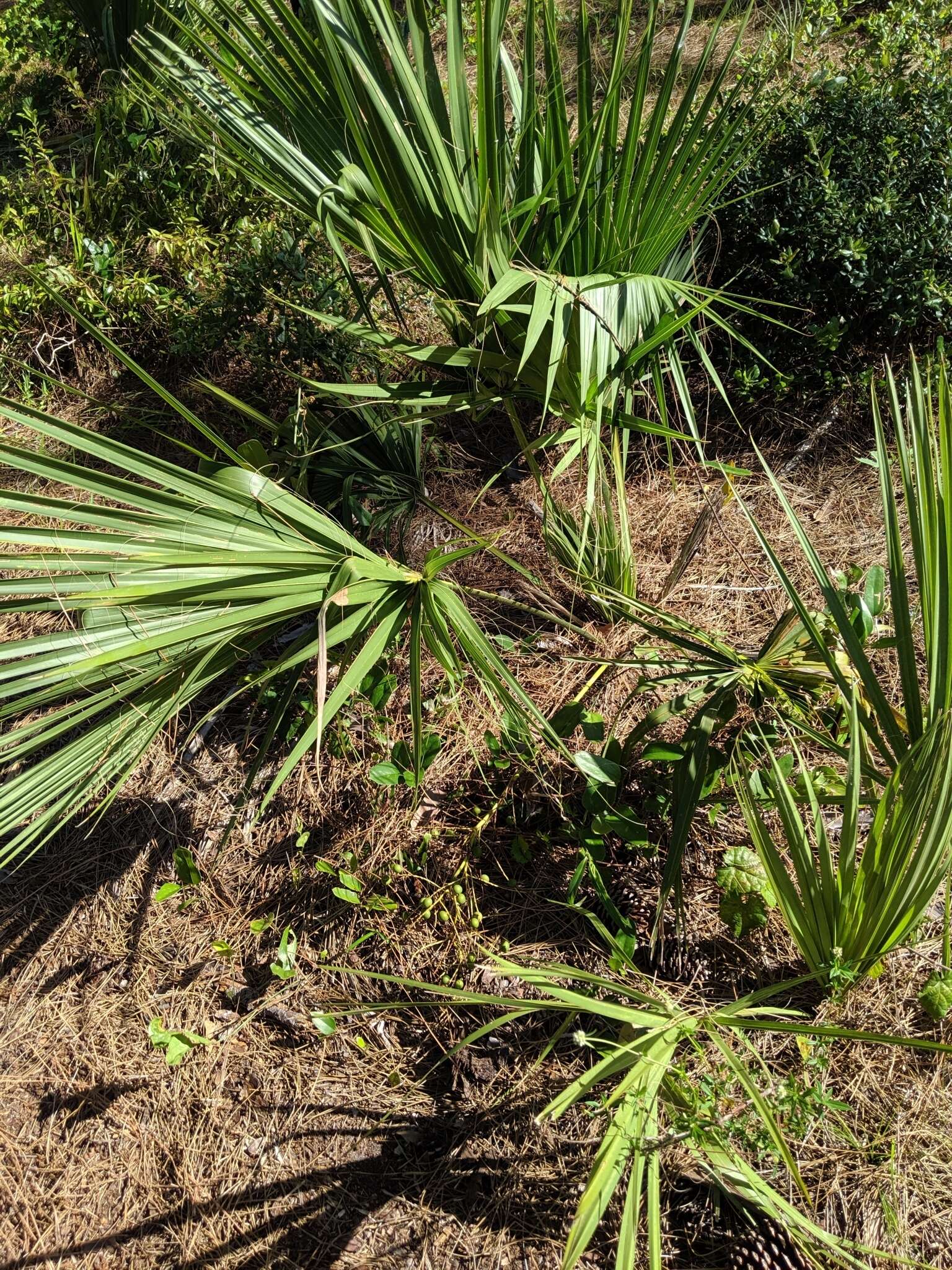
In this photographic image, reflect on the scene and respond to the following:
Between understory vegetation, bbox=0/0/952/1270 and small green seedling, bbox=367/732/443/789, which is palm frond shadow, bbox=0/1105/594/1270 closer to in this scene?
understory vegetation, bbox=0/0/952/1270

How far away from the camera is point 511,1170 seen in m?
1.85

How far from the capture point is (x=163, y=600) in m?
1.59

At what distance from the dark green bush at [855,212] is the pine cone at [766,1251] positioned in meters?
2.14

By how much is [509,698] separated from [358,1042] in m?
0.94

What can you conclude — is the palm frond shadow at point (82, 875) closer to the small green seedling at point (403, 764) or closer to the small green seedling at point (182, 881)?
the small green seedling at point (182, 881)

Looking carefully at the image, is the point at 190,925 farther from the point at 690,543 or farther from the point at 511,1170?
the point at 690,543

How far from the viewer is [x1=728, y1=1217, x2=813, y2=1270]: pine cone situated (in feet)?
5.19

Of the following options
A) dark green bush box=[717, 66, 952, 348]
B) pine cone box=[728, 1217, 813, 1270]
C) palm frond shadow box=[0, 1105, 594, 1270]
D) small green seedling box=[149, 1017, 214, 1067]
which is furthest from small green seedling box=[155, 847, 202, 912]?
dark green bush box=[717, 66, 952, 348]

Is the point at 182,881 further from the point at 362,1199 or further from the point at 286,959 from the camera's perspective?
the point at 362,1199

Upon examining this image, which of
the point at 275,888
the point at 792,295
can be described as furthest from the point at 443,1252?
the point at 792,295

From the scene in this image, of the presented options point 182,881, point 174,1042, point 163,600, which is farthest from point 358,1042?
point 163,600

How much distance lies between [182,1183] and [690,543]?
190cm

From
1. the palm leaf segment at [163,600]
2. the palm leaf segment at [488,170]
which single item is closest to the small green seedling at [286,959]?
the palm leaf segment at [163,600]

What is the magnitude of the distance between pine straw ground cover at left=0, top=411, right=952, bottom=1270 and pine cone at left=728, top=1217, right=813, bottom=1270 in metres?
0.06
